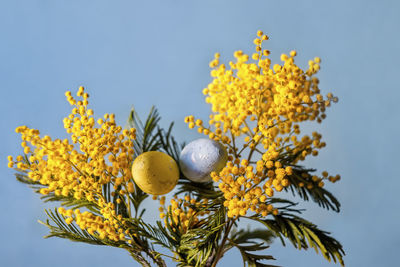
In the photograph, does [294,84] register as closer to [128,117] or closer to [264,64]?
[264,64]

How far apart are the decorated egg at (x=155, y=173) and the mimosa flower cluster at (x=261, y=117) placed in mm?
103

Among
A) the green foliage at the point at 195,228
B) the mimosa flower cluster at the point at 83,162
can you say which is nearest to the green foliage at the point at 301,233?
the green foliage at the point at 195,228

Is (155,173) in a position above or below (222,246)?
above

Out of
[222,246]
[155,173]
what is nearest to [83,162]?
[155,173]

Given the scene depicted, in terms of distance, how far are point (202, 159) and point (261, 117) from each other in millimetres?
169

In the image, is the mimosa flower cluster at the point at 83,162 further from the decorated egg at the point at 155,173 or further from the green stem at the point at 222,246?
the green stem at the point at 222,246

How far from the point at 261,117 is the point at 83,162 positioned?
411 mm

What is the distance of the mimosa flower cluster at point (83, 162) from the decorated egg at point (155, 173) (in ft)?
0.08

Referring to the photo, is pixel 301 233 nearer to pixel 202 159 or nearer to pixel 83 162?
pixel 202 159

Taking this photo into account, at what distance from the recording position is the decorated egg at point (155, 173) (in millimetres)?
1054

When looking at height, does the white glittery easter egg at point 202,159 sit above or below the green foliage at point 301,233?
above

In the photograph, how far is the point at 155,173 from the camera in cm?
105

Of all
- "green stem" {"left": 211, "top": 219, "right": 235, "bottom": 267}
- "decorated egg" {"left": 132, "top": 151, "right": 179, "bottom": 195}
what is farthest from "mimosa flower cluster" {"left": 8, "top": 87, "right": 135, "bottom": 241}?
"green stem" {"left": 211, "top": 219, "right": 235, "bottom": 267}

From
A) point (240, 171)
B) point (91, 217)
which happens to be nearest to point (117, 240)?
point (91, 217)
